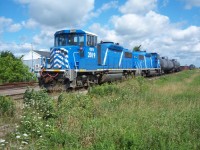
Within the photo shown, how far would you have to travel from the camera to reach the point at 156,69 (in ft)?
164

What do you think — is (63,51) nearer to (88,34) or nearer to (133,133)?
(88,34)

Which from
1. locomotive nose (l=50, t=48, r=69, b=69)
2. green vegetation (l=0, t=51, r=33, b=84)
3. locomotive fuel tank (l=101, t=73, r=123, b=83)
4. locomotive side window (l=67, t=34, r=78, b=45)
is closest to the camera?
locomotive nose (l=50, t=48, r=69, b=69)

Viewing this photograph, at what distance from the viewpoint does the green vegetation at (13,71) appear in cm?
3244

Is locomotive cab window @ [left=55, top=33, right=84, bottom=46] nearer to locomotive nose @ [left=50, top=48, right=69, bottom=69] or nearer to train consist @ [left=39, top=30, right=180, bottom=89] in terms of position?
train consist @ [left=39, top=30, right=180, bottom=89]

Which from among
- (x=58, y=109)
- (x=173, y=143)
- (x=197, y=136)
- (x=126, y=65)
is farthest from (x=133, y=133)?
(x=126, y=65)

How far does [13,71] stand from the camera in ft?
110

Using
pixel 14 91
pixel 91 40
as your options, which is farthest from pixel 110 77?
pixel 14 91

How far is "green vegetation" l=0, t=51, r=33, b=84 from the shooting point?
32438 millimetres

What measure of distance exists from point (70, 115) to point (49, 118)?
583mm

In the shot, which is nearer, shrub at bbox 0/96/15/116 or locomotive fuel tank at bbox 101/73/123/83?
shrub at bbox 0/96/15/116

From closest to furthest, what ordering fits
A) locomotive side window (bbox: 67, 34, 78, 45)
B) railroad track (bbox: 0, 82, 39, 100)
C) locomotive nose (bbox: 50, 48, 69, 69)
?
1. railroad track (bbox: 0, 82, 39, 100)
2. locomotive nose (bbox: 50, 48, 69, 69)
3. locomotive side window (bbox: 67, 34, 78, 45)

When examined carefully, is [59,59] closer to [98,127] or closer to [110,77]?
[110,77]

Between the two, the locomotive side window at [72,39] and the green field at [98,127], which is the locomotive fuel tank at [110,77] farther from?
the green field at [98,127]

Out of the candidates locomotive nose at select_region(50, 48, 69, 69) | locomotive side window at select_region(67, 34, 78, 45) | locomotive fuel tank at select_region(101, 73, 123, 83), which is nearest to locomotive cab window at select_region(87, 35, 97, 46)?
locomotive side window at select_region(67, 34, 78, 45)
